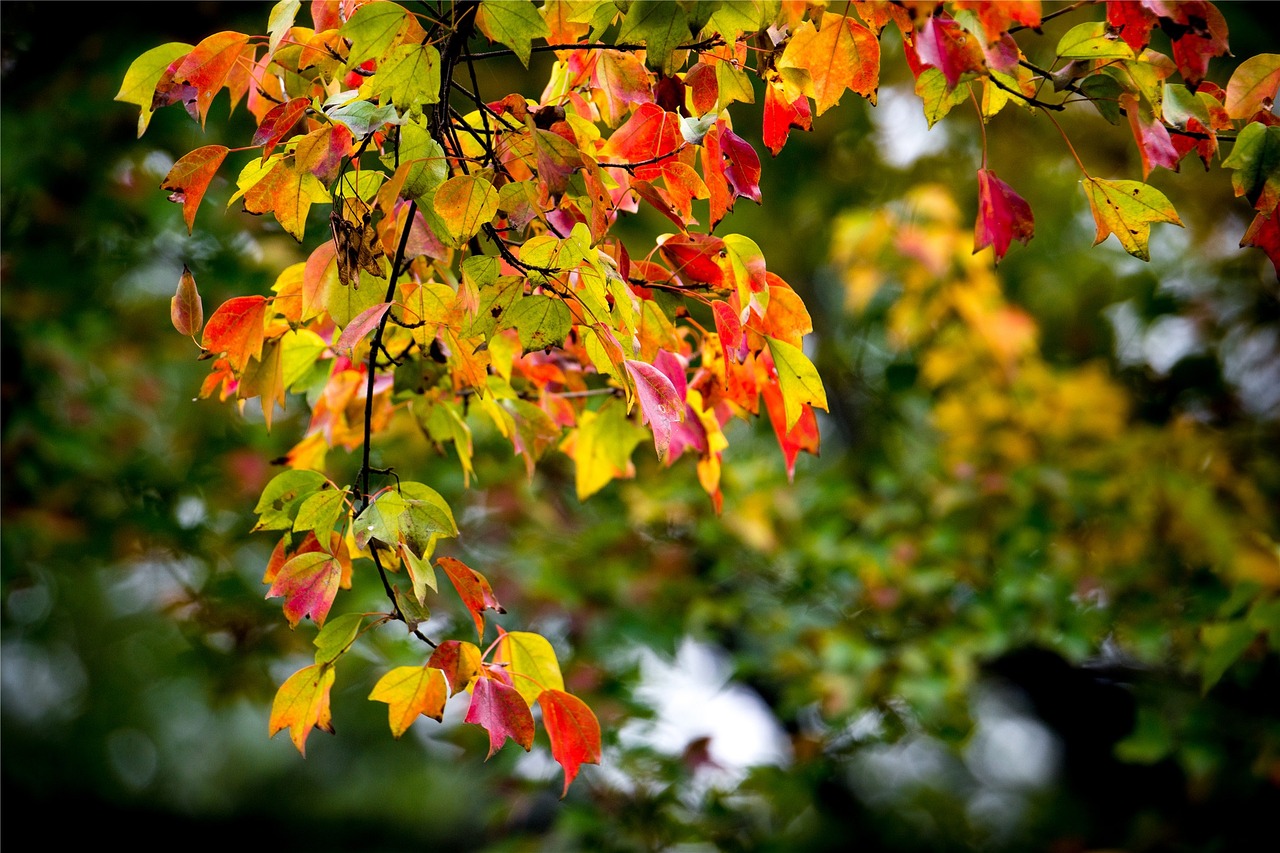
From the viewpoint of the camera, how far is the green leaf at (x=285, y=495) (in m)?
0.80

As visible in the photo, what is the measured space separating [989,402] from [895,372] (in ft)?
1.88

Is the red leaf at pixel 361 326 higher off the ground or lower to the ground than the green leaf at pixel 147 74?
lower

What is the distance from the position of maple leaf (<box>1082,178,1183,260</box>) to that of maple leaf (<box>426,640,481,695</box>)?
24.9 inches

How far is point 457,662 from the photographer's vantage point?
0.75 metres

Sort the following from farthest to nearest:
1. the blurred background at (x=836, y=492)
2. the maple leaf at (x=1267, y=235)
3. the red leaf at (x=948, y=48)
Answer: the blurred background at (x=836, y=492)
the maple leaf at (x=1267, y=235)
the red leaf at (x=948, y=48)

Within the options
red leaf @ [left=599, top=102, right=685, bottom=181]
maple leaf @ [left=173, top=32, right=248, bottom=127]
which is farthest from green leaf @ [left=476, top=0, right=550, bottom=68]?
maple leaf @ [left=173, top=32, right=248, bottom=127]

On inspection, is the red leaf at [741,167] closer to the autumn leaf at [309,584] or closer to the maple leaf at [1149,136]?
the maple leaf at [1149,136]

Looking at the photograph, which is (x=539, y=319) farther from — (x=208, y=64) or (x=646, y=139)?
(x=208, y=64)

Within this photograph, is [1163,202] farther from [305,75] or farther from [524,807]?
[524,807]

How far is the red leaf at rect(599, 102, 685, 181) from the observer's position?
85 centimetres

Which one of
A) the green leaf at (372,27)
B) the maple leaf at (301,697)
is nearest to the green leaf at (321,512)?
the maple leaf at (301,697)

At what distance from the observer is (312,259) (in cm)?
76

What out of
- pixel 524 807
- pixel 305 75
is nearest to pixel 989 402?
pixel 524 807

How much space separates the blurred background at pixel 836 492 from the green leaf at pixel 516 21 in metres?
1.40
